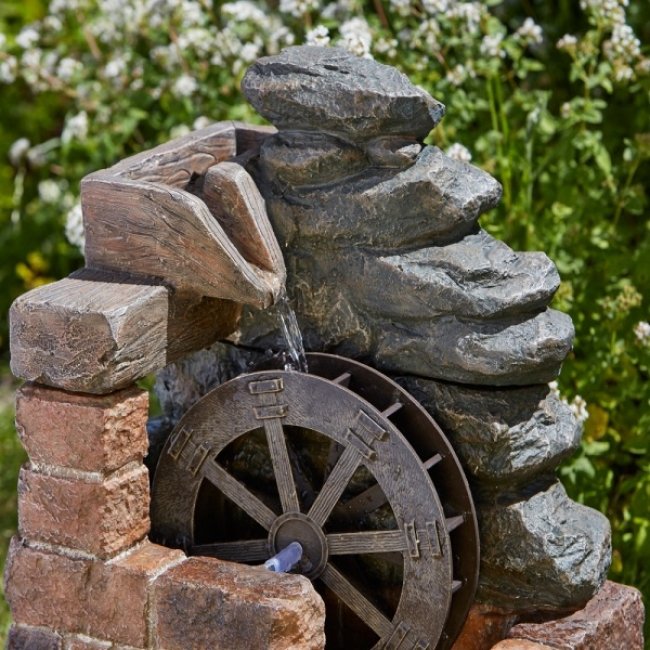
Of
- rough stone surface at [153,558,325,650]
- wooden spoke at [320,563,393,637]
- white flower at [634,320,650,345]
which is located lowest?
wooden spoke at [320,563,393,637]

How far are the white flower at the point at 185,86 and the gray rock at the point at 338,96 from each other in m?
2.02

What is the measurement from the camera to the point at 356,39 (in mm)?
4227

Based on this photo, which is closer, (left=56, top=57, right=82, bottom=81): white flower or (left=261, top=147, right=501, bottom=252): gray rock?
(left=261, top=147, right=501, bottom=252): gray rock

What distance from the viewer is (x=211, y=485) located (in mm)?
3574

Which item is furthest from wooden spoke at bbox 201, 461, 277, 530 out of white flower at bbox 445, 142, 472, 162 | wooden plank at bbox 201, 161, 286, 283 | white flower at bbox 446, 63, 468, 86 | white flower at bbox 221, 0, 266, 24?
white flower at bbox 221, 0, 266, 24

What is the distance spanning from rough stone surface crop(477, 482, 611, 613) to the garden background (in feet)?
2.47

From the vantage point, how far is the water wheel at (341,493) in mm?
3209

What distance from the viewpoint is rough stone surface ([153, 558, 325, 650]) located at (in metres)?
3.03

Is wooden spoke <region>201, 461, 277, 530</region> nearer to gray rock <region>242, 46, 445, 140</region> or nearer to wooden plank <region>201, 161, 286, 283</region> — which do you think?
wooden plank <region>201, 161, 286, 283</region>

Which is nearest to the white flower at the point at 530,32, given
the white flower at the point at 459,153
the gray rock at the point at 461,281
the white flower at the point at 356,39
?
the white flower at the point at 356,39

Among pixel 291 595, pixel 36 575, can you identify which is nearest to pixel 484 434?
pixel 291 595

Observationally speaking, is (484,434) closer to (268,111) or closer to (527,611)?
(527,611)

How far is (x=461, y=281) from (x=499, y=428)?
→ 424 mm

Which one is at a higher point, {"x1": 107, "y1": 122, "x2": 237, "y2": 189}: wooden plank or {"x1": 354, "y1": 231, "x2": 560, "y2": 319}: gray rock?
{"x1": 107, "y1": 122, "x2": 237, "y2": 189}: wooden plank
